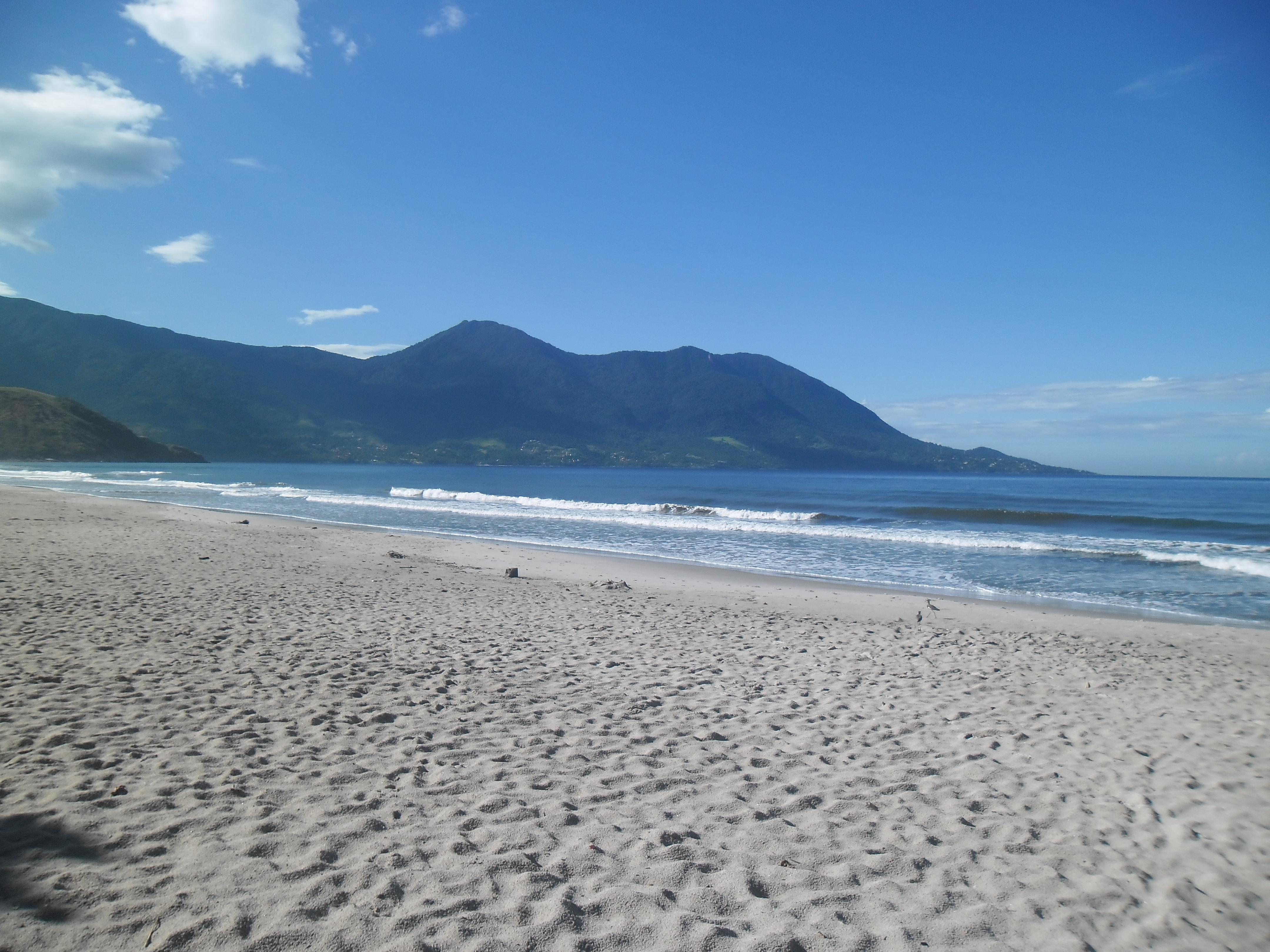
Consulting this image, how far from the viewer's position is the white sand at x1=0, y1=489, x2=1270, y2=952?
10.2 ft

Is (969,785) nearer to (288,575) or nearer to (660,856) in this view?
(660,856)

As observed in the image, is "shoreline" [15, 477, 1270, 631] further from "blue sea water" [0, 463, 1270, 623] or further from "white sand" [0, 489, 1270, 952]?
"white sand" [0, 489, 1270, 952]

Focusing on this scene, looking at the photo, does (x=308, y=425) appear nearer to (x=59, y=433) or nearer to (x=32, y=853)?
(x=59, y=433)

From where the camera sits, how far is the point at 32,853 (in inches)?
127

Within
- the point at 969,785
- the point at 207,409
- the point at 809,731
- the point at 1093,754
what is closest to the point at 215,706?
the point at 809,731

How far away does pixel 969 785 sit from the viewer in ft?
15.8

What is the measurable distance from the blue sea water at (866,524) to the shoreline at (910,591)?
16 centimetres

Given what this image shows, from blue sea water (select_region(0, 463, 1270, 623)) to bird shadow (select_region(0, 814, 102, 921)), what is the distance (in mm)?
15133

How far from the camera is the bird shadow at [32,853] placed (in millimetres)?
2861

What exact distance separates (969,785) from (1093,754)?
64.9 inches

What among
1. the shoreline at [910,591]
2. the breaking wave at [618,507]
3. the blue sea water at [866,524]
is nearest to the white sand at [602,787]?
the shoreline at [910,591]

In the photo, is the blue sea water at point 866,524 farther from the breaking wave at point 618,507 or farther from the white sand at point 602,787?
the white sand at point 602,787

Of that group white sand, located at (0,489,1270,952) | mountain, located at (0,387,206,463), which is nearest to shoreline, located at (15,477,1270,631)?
white sand, located at (0,489,1270,952)

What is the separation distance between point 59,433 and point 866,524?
122 m
